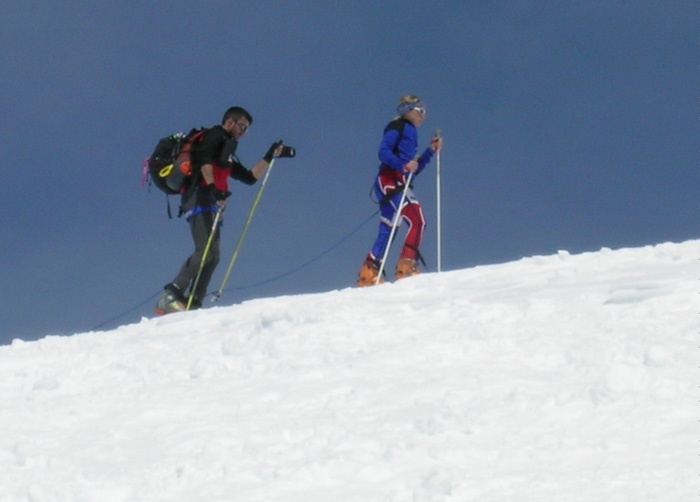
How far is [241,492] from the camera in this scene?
5.41 metres

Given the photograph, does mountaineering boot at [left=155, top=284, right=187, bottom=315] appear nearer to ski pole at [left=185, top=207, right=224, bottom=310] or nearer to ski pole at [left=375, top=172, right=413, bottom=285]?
ski pole at [left=185, top=207, right=224, bottom=310]

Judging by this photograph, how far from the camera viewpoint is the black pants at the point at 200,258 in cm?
1164

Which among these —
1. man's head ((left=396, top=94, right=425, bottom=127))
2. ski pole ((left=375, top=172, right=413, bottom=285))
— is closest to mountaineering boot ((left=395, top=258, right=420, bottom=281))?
ski pole ((left=375, top=172, right=413, bottom=285))

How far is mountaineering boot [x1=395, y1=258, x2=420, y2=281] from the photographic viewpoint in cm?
1211

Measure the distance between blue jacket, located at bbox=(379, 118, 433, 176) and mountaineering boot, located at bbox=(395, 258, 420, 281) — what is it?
0.96 meters

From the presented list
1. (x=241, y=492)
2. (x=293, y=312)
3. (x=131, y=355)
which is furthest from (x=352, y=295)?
(x=241, y=492)

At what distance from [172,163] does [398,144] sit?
2.36 meters

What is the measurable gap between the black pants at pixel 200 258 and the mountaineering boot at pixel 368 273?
153cm

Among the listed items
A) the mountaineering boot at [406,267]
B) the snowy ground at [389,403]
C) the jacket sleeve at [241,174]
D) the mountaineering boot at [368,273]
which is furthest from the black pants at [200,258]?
the snowy ground at [389,403]

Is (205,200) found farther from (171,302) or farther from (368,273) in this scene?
(368,273)

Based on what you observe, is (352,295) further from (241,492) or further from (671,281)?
(241,492)

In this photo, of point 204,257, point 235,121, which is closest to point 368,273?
point 204,257

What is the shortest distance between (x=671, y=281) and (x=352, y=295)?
260cm

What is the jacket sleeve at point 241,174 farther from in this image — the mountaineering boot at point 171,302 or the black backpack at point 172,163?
the mountaineering boot at point 171,302
